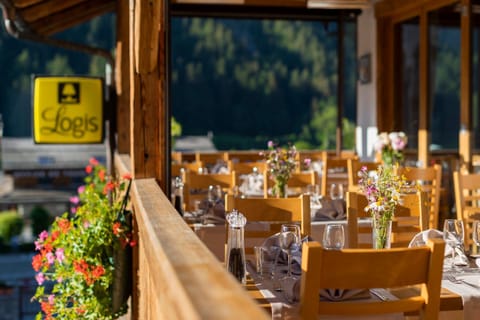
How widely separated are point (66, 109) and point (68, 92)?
0.15m

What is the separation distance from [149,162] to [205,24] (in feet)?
139

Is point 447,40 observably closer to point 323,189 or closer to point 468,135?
point 468,135

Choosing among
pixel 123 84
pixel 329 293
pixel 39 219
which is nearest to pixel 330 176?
pixel 123 84

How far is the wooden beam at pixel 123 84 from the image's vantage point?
650cm

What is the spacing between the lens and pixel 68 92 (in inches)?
256

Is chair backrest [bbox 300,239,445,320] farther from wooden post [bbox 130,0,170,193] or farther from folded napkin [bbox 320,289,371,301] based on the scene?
wooden post [bbox 130,0,170,193]

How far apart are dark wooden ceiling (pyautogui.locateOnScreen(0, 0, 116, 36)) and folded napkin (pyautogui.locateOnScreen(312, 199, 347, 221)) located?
3.35 metres

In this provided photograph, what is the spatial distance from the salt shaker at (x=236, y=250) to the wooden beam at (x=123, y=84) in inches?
162

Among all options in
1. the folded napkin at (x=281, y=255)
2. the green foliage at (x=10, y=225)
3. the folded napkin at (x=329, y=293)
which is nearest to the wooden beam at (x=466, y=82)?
the folded napkin at (x=281, y=255)

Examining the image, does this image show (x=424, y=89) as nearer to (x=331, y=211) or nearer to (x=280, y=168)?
(x=280, y=168)

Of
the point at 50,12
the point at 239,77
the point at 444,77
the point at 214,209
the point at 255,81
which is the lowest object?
the point at 214,209

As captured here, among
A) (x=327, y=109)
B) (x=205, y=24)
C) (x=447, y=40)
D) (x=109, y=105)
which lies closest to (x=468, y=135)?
(x=447, y=40)

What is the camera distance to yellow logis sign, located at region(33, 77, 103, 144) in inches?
255

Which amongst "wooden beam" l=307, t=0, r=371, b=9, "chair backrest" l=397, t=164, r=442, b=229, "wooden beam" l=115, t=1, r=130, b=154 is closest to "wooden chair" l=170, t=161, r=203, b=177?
"wooden beam" l=115, t=1, r=130, b=154
